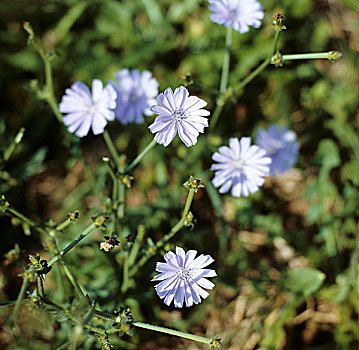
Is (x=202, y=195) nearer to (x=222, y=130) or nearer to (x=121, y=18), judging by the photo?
(x=222, y=130)

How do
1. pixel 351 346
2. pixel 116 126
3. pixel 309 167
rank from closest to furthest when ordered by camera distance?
pixel 351 346, pixel 309 167, pixel 116 126

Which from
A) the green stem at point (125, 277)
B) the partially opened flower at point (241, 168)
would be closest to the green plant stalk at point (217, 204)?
the partially opened flower at point (241, 168)

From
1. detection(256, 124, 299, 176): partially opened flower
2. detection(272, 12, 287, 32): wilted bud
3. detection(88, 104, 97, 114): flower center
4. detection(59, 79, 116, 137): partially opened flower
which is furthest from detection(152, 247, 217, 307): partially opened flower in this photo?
detection(256, 124, 299, 176): partially opened flower

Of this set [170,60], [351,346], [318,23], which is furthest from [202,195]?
[318,23]

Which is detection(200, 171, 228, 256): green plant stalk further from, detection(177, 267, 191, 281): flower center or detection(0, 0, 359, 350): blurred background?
detection(177, 267, 191, 281): flower center

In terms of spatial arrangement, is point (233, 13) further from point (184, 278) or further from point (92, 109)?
point (184, 278)

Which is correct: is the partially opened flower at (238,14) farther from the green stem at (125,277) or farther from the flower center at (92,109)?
the green stem at (125,277)
